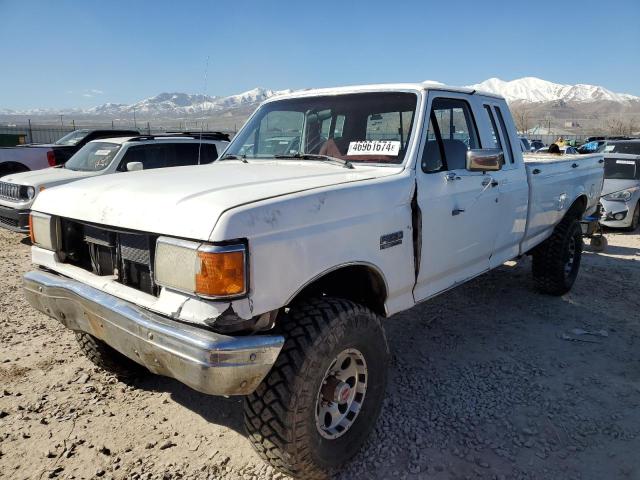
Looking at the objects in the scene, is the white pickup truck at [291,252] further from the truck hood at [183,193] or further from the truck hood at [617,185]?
the truck hood at [617,185]

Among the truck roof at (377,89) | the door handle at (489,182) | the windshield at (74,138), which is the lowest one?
the door handle at (489,182)

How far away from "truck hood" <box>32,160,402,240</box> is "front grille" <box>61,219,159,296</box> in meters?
0.10

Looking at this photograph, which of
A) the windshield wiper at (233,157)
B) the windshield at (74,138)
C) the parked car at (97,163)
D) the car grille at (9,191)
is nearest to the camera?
the windshield wiper at (233,157)

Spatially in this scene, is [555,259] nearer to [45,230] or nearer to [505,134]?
[505,134]

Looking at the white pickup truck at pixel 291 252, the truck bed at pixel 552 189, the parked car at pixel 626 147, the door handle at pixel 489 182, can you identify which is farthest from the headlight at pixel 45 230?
the parked car at pixel 626 147

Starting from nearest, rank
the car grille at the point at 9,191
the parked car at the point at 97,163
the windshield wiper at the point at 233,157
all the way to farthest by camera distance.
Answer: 1. the windshield wiper at the point at 233,157
2. the parked car at the point at 97,163
3. the car grille at the point at 9,191

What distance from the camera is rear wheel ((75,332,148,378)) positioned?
10.7 feet

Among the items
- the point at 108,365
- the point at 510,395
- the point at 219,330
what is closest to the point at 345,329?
the point at 219,330

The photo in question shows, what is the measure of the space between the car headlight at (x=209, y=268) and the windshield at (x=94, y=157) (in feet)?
21.3

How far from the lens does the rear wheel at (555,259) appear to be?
16.8 ft

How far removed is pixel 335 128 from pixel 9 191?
6.38 metres

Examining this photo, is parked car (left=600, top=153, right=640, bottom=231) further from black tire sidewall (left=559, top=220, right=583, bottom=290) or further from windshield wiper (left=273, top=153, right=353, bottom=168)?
windshield wiper (left=273, top=153, right=353, bottom=168)

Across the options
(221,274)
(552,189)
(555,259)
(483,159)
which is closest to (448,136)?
(483,159)

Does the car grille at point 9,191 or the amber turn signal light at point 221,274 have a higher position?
the amber turn signal light at point 221,274
